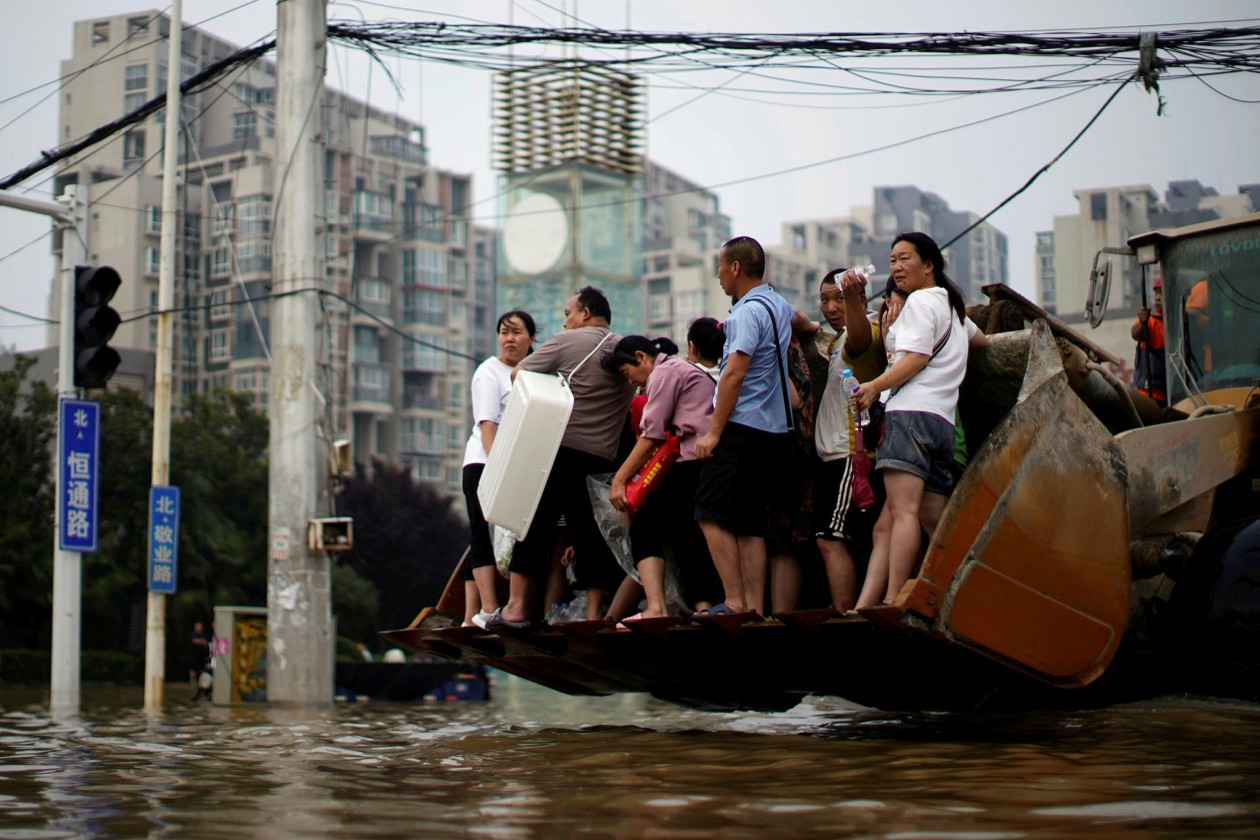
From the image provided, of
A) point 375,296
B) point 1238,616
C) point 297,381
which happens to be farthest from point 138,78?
point 1238,616

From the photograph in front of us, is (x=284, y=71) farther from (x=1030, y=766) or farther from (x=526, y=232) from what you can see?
(x=526, y=232)

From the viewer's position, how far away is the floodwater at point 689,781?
4387 millimetres

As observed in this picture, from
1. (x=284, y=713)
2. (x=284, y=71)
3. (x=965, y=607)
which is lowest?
(x=284, y=713)

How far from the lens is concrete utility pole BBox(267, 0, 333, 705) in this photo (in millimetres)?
15898

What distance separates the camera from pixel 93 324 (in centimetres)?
1355

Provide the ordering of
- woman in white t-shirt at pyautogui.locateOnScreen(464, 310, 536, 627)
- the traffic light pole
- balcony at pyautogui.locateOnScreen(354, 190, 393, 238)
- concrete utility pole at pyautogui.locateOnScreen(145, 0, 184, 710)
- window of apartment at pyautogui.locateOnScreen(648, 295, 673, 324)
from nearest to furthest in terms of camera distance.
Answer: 1. woman in white t-shirt at pyautogui.locateOnScreen(464, 310, 536, 627)
2. the traffic light pole
3. concrete utility pole at pyautogui.locateOnScreen(145, 0, 184, 710)
4. balcony at pyautogui.locateOnScreen(354, 190, 393, 238)
5. window of apartment at pyautogui.locateOnScreen(648, 295, 673, 324)

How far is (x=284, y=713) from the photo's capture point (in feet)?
44.8

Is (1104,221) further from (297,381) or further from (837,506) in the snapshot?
(837,506)

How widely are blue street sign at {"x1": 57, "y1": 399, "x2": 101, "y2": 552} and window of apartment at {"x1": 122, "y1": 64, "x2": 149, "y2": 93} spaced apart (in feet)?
203

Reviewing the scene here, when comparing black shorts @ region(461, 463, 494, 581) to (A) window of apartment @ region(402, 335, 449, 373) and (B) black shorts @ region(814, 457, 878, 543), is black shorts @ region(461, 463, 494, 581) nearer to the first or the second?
(B) black shorts @ region(814, 457, 878, 543)

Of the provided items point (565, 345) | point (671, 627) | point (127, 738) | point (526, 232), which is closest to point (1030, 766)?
point (671, 627)

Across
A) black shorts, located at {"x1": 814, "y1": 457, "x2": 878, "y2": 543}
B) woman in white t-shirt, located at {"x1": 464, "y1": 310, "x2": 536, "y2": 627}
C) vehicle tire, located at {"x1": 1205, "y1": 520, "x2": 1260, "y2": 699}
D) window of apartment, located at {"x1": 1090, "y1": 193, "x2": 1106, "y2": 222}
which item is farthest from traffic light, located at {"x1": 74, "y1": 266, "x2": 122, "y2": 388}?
window of apartment, located at {"x1": 1090, "y1": 193, "x2": 1106, "y2": 222}

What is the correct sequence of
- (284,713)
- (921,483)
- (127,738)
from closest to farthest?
(921,483)
(127,738)
(284,713)

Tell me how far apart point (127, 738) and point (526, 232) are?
65.7 m
